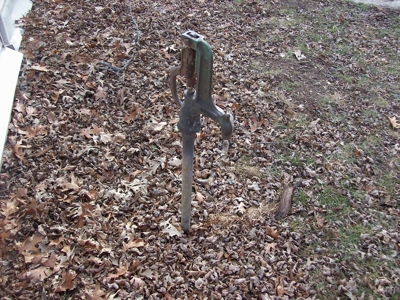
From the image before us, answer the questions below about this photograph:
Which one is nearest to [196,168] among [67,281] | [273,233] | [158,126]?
[158,126]

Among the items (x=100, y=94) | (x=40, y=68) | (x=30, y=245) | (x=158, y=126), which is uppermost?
(x=40, y=68)

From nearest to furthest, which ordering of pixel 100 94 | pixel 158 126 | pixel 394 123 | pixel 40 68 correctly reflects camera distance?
pixel 158 126
pixel 100 94
pixel 40 68
pixel 394 123

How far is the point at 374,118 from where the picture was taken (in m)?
4.89

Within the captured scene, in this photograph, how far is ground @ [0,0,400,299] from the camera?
3014 mm

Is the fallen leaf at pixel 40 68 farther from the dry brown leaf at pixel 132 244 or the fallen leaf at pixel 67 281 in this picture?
the fallen leaf at pixel 67 281

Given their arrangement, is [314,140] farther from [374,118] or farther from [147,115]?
[147,115]

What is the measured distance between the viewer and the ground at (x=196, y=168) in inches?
119

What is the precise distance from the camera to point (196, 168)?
3895 mm

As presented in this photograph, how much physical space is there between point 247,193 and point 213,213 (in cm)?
47

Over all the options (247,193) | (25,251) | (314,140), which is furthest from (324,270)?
(25,251)

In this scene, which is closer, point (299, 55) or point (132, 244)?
point (132, 244)

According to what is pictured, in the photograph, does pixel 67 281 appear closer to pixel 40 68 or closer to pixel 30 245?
pixel 30 245

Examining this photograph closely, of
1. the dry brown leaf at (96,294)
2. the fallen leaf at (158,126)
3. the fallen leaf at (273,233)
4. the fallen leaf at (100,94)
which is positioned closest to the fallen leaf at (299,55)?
the fallen leaf at (158,126)

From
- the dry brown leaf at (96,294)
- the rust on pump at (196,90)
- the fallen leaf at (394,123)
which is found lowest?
the dry brown leaf at (96,294)
